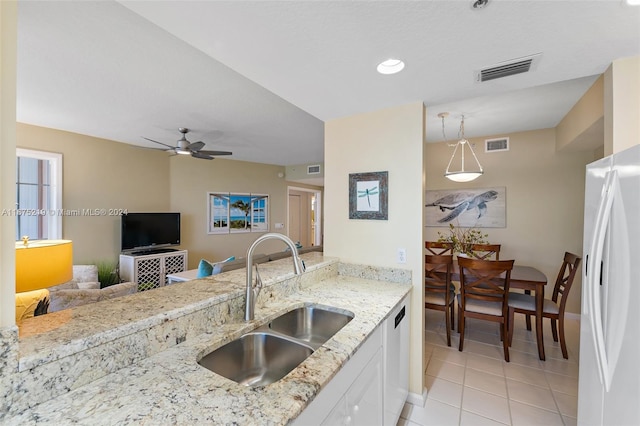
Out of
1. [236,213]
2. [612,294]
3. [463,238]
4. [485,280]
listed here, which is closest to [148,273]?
[236,213]

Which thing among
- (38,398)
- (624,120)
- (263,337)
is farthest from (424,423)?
(624,120)

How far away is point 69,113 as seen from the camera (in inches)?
121

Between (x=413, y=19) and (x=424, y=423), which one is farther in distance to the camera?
(x=424, y=423)

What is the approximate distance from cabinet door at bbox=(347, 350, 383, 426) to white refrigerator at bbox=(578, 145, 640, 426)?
0.93 meters

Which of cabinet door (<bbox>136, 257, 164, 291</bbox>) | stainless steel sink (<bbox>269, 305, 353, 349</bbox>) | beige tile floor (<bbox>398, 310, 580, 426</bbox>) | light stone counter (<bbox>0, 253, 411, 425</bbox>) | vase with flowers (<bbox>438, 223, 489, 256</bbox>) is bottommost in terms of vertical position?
beige tile floor (<bbox>398, 310, 580, 426</bbox>)

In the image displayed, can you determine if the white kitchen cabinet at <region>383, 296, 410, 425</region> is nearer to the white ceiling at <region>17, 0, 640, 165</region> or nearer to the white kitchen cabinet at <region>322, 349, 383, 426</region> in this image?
the white kitchen cabinet at <region>322, 349, 383, 426</region>

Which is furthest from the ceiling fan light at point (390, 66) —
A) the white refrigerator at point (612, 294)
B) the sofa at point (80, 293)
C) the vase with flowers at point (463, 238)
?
the sofa at point (80, 293)

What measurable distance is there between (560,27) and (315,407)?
1.93 meters

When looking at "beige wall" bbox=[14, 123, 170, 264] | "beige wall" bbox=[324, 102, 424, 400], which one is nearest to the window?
"beige wall" bbox=[14, 123, 170, 264]

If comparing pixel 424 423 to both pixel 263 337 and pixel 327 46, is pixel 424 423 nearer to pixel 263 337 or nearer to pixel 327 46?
pixel 263 337

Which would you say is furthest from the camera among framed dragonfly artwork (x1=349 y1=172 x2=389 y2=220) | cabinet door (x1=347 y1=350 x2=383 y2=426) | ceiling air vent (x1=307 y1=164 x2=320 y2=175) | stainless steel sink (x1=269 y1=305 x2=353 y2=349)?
ceiling air vent (x1=307 y1=164 x2=320 y2=175)

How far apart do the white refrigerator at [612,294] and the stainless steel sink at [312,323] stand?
1153 mm

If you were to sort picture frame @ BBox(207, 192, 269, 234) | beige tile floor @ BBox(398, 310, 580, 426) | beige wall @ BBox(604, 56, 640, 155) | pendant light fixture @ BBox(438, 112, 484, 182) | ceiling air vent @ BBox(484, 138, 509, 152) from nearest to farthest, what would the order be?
beige wall @ BBox(604, 56, 640, 155) < beige tile floor @ BBox(398, 310, 580, 426) < pendant light fixture @ BBox(438, 112, 484, 182) < ceiling air vent @ BBox(484, 138, 509, 152) < picture frame @ BBox(207, 192, 269, 234)

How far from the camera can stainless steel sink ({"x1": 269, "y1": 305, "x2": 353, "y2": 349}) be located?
5.19ft
